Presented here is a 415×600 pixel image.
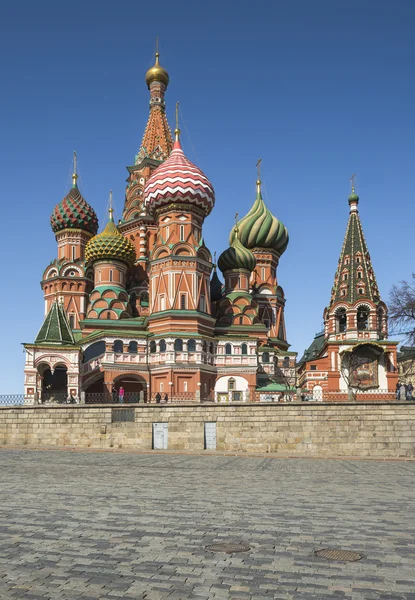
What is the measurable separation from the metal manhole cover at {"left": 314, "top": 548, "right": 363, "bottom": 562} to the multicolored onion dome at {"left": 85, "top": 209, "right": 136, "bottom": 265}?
143 ft

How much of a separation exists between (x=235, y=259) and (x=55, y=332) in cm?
1636

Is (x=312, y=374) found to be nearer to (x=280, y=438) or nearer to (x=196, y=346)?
(x=196, y=346)

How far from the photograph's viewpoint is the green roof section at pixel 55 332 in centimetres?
4034

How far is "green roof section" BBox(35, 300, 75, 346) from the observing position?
40344mm

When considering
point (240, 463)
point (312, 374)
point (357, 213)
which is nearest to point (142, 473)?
point (240, 463)

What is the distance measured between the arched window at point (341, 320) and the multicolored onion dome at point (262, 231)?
37.2 feet

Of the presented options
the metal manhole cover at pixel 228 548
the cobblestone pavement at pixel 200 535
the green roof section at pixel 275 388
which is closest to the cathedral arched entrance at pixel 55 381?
the green roof section at pixel 275 388

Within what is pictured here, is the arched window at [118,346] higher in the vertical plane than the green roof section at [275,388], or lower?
higher

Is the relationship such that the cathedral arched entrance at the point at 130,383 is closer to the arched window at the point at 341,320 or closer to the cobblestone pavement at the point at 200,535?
Answer: the arched window at the point at 341,320

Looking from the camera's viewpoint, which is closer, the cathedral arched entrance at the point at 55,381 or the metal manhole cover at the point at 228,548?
the metal manhole cover at the point at 228,548

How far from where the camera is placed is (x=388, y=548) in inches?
284

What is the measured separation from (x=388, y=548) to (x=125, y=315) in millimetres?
40830

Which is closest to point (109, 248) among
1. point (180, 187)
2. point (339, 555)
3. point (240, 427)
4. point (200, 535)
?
point (180, 187)

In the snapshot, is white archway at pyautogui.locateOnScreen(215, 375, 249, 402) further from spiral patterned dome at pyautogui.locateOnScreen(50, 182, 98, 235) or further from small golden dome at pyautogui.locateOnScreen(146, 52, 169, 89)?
small golden dome at pyautogui.locateOnScreen(146, 52, 169, 89)
